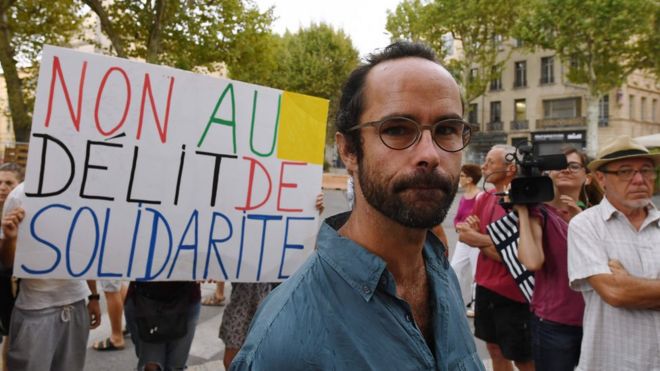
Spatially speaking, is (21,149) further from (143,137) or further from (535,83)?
(535,83)

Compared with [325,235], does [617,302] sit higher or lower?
lower

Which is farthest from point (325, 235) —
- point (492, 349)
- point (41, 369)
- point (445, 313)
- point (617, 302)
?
point (492, 349)

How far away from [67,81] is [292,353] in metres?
2.17

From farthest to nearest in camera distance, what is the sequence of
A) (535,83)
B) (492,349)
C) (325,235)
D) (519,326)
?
(535,83)
(492,349)
(519,326)
(325,235)

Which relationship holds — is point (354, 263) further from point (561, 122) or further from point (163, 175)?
point (561, 122)

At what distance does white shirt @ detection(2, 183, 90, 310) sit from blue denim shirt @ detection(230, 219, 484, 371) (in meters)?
2.21

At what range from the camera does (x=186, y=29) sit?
14859 mm

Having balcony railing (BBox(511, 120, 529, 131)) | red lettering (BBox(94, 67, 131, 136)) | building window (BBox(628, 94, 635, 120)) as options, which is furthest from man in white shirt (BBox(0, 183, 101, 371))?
building window (BBox(628, 94, 635, 120))

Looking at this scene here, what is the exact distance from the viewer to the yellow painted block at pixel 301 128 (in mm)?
3168

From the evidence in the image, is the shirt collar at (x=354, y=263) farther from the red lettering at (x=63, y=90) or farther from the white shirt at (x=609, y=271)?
the red lettering at (x=63, y=90)

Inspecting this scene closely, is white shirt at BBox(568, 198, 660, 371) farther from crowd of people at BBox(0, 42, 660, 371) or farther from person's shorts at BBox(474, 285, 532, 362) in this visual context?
person's shorts at BBox(474, 285, 532, 362)

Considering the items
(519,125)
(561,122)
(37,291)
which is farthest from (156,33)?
(519,125)

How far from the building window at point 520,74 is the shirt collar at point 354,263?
38.3 metres

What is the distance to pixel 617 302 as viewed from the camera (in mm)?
2195
